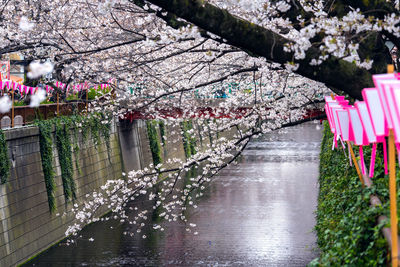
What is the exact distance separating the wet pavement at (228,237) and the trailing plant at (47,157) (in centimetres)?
147

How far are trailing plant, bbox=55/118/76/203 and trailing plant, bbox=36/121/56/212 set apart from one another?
2.19ft

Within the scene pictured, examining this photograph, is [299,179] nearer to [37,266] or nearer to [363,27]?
[37,266]

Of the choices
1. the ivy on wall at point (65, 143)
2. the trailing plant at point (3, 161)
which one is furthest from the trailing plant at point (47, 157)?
the trailing plant at point (3, 161)

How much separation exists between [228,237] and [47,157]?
5.55 m

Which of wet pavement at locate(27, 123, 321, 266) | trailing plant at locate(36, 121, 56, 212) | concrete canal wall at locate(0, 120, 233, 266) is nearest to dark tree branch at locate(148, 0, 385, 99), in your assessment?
wet pavement at locate(27, 123, 321, 266)

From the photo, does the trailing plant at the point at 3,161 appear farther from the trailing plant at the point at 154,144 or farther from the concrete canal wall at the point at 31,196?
the trailing plant at the point at 154,144

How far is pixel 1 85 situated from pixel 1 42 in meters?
2.67

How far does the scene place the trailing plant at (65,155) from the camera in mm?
16328

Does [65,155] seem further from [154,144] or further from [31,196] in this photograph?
[154,144]

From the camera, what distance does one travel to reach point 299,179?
24.6 metres

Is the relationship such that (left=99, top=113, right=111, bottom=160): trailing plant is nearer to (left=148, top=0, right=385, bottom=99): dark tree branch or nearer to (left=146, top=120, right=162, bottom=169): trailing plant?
(left=146, top=120, right=162, bottom=169): trailing plant

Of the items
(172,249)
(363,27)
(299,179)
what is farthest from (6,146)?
(299,179)

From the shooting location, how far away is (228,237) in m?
15.3

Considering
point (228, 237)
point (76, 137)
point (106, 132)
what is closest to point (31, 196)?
point (76, 137)
